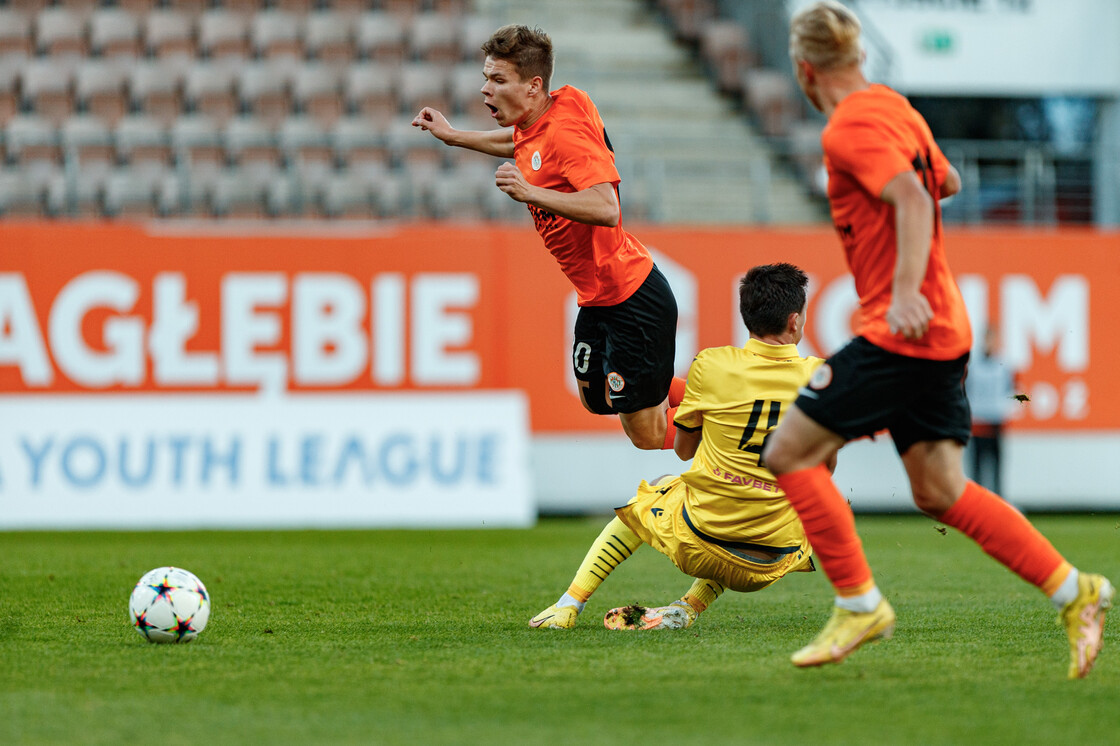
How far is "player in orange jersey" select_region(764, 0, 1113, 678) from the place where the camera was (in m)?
4.10

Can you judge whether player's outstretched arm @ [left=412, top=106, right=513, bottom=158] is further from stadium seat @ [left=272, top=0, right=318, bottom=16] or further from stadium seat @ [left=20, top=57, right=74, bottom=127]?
stadium seat @ [left=272, top=0, right=318, bottom=16]

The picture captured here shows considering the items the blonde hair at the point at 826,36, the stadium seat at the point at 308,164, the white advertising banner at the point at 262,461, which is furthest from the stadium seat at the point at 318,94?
the blonde hair at the point at 826,36

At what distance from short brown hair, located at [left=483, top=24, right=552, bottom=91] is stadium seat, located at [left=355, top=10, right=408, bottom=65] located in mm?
10414

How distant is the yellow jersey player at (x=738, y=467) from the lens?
520cm

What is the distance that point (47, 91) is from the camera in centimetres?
1479

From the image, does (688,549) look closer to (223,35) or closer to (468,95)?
(468,95)

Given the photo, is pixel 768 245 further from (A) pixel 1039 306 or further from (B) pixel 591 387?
(B) pixel 591 387

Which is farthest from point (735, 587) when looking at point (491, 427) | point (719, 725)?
point (491, 427)

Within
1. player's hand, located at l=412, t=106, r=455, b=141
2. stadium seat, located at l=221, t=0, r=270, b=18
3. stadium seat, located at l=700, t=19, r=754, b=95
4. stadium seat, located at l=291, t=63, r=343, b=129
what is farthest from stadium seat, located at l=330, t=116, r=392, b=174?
player's hand, located at l=412, t=106, r=455, b=141

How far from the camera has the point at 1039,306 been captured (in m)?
12.9

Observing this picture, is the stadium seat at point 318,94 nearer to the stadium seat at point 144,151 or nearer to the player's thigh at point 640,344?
the stadium seat at point 144,151

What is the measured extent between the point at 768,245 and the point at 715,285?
65 centimetres

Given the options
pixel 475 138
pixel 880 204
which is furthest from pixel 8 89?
pixel 880 204

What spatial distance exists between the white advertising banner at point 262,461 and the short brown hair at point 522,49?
6153mm
